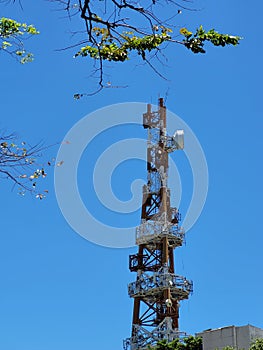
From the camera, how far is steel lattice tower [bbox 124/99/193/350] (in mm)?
46469

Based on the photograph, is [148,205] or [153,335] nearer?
[153,335]

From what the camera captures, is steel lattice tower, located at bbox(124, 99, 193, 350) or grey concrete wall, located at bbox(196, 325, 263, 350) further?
steel lattice tower, located at bbox(124, 99, 193, 350)

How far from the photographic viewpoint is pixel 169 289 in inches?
1831

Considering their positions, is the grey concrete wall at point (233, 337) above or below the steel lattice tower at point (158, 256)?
below

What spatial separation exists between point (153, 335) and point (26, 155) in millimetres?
38107

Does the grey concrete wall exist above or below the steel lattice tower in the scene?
below

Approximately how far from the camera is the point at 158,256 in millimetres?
49594

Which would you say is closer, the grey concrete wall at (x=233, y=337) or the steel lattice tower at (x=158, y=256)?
the grey concrete wall at (x=233, y=337)

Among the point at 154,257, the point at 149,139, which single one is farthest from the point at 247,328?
the point at 149,139

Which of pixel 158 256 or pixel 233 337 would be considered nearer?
pixel 233 337

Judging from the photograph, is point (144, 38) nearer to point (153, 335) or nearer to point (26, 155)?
point (26, 155)

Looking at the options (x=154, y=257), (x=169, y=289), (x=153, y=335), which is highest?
(x=154, y=257)

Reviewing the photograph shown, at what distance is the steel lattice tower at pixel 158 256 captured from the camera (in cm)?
4647

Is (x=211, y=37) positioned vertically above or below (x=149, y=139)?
below
